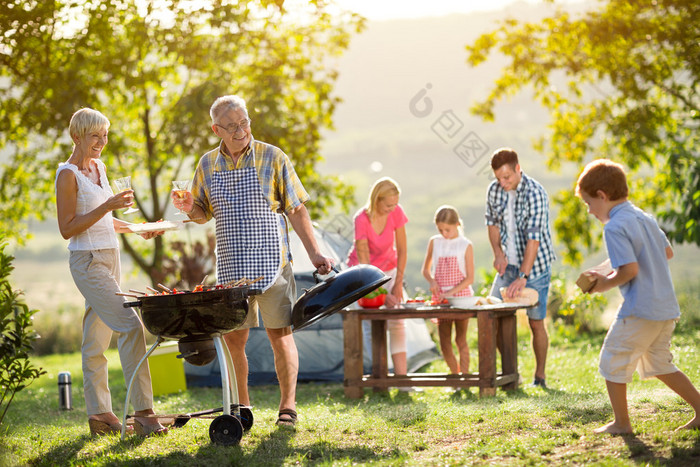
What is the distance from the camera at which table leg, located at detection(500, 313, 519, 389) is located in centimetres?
629

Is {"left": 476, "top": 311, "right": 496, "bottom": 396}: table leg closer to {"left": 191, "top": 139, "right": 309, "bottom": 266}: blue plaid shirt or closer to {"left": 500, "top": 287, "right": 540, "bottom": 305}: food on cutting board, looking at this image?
{"left": 500, "top": 287, "right": 540, "bottom": 305}: food on cutting board

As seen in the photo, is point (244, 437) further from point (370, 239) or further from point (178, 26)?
point (178, 26)

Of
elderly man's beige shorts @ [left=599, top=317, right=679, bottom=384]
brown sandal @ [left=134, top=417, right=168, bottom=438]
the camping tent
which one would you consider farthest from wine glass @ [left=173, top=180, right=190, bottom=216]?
the camping tent

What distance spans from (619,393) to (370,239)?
3029 millimetres

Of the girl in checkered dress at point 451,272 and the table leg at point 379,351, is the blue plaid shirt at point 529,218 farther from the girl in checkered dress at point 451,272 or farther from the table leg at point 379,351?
the table leg at point 379,351

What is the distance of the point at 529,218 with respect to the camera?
6.10 metres

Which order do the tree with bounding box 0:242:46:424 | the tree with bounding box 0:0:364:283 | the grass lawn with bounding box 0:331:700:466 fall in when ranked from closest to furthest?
the grass lawn with bounding box 0:331:700:466 < the tree with bounding box 0:242:46:424 < the tree with bounding box 0:0:364:283

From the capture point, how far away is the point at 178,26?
35.2 feet

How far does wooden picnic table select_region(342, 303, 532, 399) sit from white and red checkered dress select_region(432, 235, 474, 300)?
569 mm

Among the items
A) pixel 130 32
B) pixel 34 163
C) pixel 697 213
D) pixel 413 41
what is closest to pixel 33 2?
pixel 130 32

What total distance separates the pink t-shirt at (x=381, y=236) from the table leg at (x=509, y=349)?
3.32 ft

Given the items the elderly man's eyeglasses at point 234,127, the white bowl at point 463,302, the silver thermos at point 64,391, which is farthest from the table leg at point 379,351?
the elderly man's eyeglasses at point 234,127

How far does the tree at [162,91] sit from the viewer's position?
10.9 meters

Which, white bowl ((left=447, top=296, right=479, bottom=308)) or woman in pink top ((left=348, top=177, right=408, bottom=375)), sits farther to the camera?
woman in pink top ((left=348, top=177, right=408, bottom=375))
